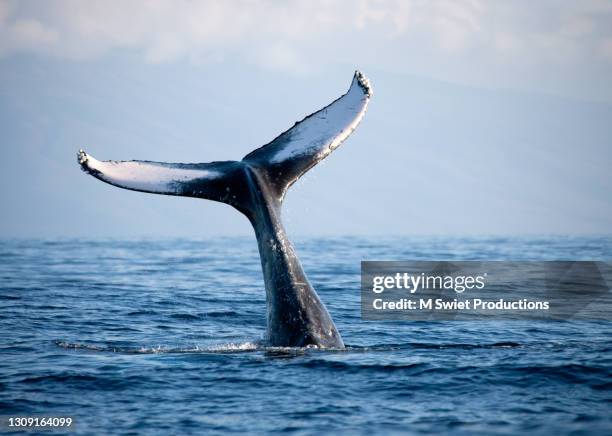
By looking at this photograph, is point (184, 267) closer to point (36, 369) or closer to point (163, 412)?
point (36, 369)

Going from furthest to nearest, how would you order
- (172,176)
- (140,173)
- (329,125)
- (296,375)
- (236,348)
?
(236,348), (329,125), (172,176), (140,173), (296,375)

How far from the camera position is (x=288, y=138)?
12.2 m

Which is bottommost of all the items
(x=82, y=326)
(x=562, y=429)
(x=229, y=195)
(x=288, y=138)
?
(x=562, y=429)

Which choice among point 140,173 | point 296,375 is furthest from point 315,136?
point 296,375

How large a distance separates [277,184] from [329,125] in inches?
40.2

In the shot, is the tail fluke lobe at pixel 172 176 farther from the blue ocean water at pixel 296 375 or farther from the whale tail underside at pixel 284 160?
the blue ocean water at pixel 296 375

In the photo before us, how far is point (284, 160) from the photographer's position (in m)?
12.1

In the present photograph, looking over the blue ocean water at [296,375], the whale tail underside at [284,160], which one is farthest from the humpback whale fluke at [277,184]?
the blue ocean water at [296,375]

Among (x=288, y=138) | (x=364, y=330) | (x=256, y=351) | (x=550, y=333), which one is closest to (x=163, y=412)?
(x=256, y=351)

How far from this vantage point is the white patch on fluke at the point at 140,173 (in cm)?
1096

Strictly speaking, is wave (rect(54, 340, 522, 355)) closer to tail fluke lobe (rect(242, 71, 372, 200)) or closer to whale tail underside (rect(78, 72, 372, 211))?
whale tail underside (rect(78, 72, 372, 211))

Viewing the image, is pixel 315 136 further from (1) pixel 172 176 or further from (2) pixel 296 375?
(2) pixel 296 375

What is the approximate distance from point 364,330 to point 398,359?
3460 millimetres

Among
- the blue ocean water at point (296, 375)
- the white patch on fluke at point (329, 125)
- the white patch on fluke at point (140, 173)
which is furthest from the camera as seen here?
the white patch on fluke at point (329, 125)
